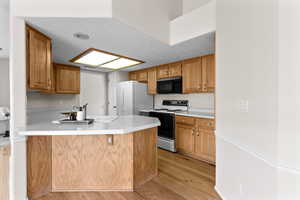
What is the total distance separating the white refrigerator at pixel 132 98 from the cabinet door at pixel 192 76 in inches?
53.8

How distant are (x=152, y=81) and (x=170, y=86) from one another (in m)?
0.70

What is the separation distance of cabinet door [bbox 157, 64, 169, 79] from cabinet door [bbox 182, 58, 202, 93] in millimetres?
511

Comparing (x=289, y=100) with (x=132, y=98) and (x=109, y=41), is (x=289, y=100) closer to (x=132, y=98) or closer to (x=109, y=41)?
(x=109, y=41)

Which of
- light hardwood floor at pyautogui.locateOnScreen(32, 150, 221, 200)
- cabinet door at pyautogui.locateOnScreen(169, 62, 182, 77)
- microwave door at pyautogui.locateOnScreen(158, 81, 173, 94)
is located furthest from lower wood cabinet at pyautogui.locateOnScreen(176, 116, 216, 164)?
cabinet door at pyautogui.locateOnScreen(169, 62, 182, 77)

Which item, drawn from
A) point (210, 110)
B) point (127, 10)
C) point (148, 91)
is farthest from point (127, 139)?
point (148, 91)

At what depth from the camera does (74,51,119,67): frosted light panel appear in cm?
282

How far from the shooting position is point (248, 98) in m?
1.28

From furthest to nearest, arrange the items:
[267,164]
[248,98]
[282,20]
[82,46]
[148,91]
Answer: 1. [148,91]
2. [82,46]
3. [248,98]
4. [267,164]
5. [282,20]

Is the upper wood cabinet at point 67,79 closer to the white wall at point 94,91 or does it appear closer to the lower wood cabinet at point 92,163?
the white wall at point 94,91

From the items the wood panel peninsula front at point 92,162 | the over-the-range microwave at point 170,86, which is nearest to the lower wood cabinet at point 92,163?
the wood panel peninsula front at point 92,162

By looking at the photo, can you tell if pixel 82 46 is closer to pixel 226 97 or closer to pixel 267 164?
pixel 226 97

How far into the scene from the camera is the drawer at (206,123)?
262 cm

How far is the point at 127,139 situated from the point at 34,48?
167 cm

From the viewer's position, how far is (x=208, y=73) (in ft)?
9.54
